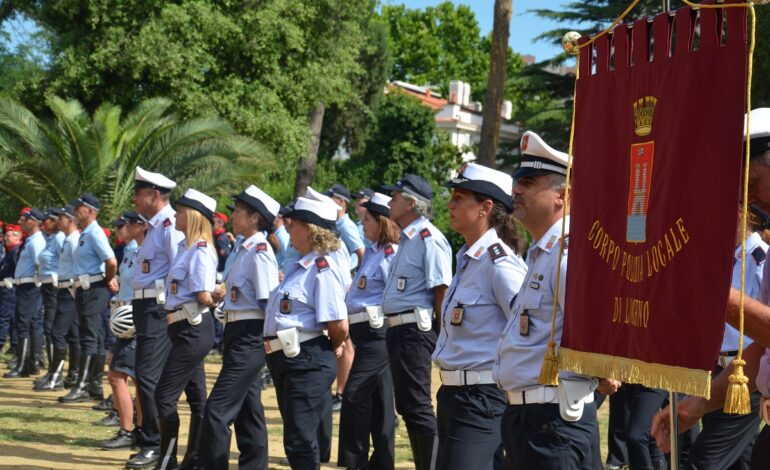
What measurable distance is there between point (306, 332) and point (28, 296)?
10.0m

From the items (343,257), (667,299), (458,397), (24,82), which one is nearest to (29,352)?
(343,257)

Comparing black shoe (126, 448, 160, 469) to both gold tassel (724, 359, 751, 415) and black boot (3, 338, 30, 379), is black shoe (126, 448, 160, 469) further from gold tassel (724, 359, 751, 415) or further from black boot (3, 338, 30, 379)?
black boot (3, 338, 30, 379)

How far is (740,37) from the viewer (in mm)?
3465

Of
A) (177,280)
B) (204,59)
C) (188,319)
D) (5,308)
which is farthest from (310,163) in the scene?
(188,319)

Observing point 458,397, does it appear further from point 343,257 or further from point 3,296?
point 3,296

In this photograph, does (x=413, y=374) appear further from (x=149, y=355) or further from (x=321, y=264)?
(x=149, y=355)

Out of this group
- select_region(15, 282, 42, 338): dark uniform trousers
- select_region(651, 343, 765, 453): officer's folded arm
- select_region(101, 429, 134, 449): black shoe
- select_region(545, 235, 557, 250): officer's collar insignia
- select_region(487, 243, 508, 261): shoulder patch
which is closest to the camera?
select_region(651, 343, 765, 453): officer's folded arm

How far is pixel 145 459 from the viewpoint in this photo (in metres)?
9.39

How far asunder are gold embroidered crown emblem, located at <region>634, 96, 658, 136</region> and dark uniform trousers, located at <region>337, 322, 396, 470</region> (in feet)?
16.7

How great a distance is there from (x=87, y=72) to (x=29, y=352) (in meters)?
14.8

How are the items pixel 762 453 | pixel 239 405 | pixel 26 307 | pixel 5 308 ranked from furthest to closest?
1. pixel 5 308
2. pixel 26 307
3. pixel 239 405
4. pixel 762 453

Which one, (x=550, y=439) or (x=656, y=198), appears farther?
(x=550, y=439)

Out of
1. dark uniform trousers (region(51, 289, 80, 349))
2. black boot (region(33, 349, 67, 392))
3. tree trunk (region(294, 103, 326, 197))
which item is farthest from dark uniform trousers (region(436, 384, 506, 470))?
tree trunk (region(294, 103, 326, 197))

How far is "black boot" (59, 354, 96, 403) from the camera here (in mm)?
13109
